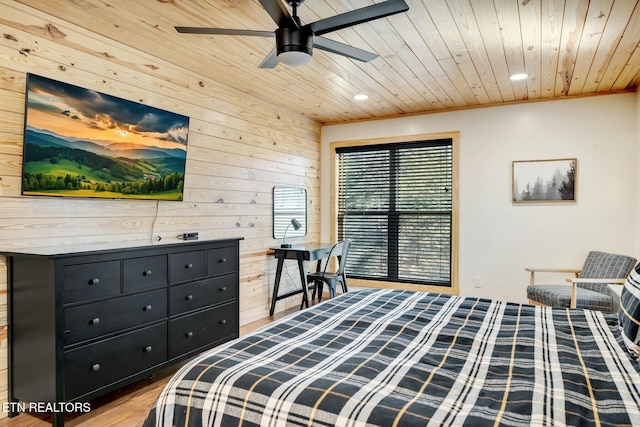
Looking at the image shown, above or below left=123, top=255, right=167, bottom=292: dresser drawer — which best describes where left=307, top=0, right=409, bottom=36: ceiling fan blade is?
above

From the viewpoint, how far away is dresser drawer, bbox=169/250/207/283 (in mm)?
2902

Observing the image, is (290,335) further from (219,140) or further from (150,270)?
(219,140)

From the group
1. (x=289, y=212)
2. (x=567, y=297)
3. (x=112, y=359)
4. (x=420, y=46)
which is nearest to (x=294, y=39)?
(x=420, y=46)

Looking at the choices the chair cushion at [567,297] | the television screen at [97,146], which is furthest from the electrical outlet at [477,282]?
the television screen at [97,146]

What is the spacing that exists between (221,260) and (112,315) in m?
1.00

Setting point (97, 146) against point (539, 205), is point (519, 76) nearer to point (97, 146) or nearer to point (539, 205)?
point (539, 205)

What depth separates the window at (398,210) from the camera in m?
5.03

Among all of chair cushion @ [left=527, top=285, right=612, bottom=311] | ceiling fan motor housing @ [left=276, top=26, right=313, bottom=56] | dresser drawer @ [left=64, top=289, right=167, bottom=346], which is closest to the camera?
ceiling fan motor housing @ [left=276, top=26, right=313, bottom=56]

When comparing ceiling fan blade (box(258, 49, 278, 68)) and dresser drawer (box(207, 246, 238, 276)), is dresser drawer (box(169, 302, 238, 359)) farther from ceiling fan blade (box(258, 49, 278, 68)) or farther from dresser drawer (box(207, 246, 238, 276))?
ceiling fan blade (box(258, 49, 278, 68))

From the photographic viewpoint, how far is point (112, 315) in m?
2.48

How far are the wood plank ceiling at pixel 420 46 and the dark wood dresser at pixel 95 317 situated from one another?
4.74 feet

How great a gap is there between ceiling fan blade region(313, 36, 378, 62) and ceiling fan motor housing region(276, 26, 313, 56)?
7 cm

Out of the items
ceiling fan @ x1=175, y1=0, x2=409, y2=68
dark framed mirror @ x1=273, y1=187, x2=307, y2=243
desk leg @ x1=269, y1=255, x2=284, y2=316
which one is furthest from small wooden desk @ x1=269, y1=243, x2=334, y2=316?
ceiling fan @ x1=175, y1=0, x2=409, y2=68

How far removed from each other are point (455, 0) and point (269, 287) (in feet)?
10.9
